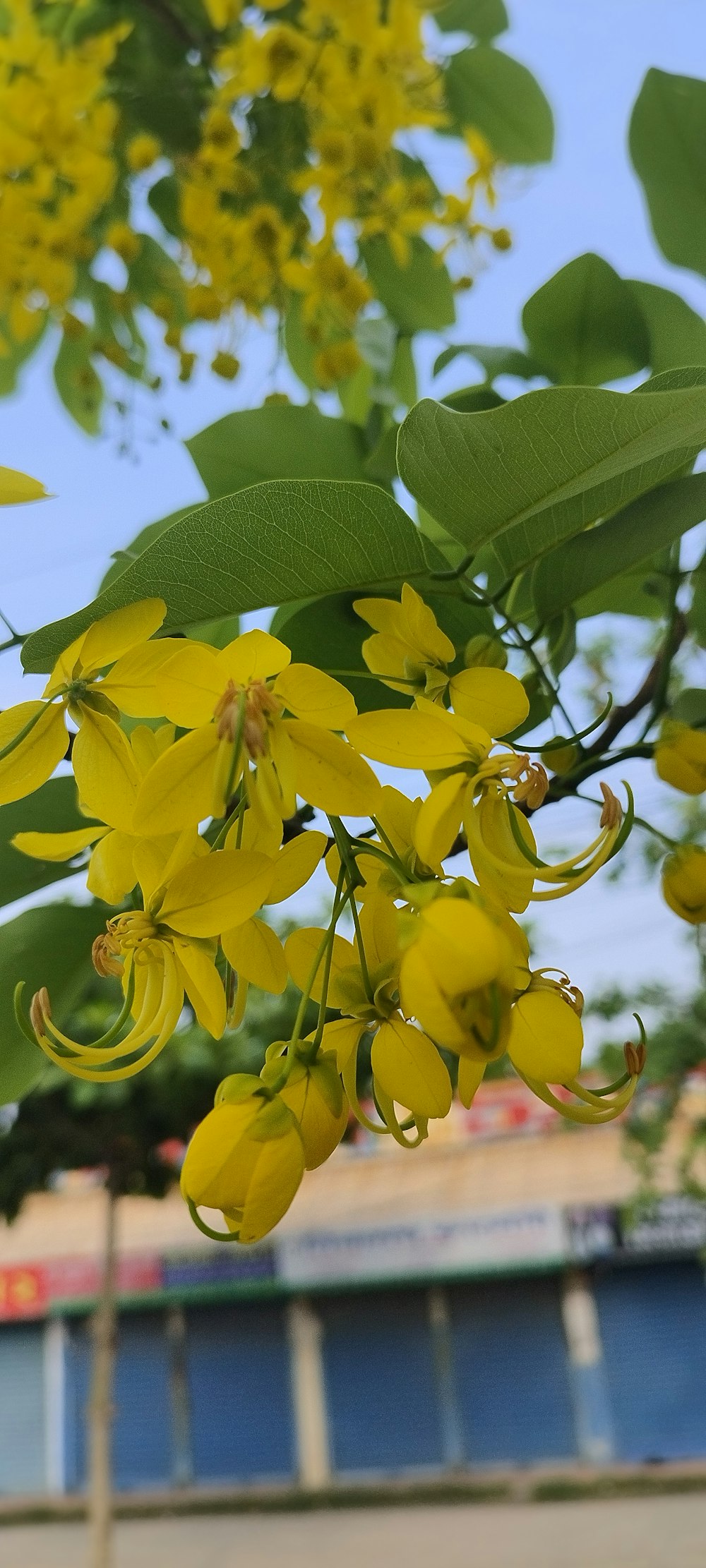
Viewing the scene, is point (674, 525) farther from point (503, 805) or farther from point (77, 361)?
point (77, 361)

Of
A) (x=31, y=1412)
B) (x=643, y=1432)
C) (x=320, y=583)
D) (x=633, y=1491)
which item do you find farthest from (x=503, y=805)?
(x=31, y=1412)

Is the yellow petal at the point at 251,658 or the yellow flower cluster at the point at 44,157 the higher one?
the yellow flower cluster at the point at 44,157

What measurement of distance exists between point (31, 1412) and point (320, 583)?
472 centimetres

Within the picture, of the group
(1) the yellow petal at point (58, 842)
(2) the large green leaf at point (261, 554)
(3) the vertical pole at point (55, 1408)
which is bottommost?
(1) the yellow petal at point (58, 842)

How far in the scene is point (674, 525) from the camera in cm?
18

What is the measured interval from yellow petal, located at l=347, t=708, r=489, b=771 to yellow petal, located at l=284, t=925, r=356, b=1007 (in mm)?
34

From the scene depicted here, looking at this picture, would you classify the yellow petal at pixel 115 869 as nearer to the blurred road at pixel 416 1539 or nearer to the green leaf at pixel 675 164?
the green leaf at pixel 675 164

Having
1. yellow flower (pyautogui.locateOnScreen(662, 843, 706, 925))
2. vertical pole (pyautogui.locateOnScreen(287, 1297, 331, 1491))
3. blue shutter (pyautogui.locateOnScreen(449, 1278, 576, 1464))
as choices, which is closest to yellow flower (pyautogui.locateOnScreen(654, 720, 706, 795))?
yellow flower (pyautogui.locateOnScreen(662, 843, 706, 925))

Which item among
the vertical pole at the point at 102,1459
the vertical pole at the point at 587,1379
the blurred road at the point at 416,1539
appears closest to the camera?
the vertical pole at the point at 102,1459

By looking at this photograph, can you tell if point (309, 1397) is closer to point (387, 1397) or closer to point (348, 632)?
point (387, 1397)

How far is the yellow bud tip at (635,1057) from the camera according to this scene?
0.15m

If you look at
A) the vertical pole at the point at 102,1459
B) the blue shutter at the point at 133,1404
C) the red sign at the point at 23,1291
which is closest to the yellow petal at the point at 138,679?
the vertical pole at the point at 102,1459

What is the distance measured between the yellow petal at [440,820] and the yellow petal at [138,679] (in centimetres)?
4

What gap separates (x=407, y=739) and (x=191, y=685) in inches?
1.1
